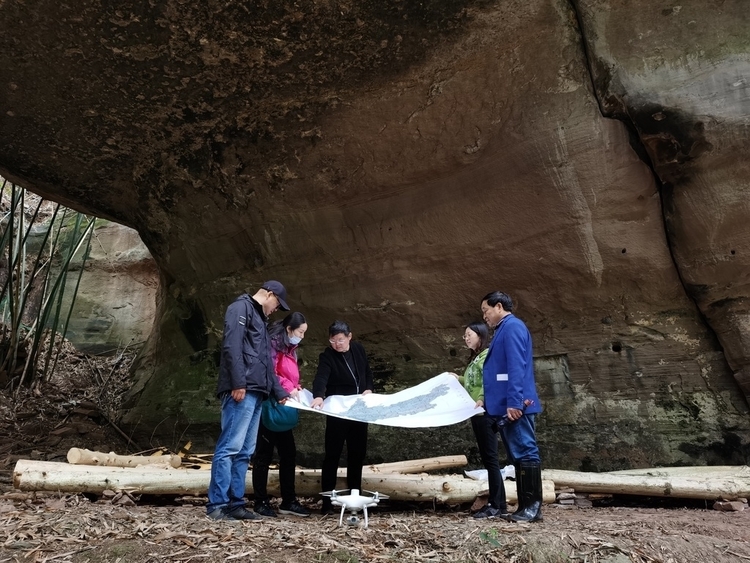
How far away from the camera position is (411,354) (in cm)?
593

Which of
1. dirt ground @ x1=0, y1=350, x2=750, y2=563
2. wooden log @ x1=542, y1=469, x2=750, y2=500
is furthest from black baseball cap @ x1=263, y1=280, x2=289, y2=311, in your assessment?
wooden log @ x1=542, y1=469, x2=750, y2=500

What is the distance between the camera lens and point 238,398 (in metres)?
3.51

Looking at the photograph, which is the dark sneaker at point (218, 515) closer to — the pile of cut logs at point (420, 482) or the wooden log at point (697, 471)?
the pile of cut logs at point (420, 482)

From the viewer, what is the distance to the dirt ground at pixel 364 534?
8.89ft

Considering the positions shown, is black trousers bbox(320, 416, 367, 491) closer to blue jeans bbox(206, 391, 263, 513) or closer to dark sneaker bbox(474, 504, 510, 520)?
blue jeans bbox(206, 391, 263, 513)

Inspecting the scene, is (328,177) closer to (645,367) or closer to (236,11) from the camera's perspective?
(236,11)

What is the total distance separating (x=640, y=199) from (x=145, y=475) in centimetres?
447

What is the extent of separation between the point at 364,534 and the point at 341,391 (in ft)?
4.39

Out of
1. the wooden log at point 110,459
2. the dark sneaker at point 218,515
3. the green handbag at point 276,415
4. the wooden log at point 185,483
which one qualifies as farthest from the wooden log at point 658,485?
the wooden log at point 110,459

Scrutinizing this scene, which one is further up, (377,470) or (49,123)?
(49,123)

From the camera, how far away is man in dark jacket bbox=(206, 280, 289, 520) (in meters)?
3.46

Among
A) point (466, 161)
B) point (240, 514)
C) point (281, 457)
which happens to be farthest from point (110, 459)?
point (466, 161)

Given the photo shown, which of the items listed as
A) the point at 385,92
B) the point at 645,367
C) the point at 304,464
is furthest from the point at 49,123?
the point at 645,367

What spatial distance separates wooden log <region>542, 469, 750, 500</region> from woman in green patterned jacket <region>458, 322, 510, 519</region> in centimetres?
82
